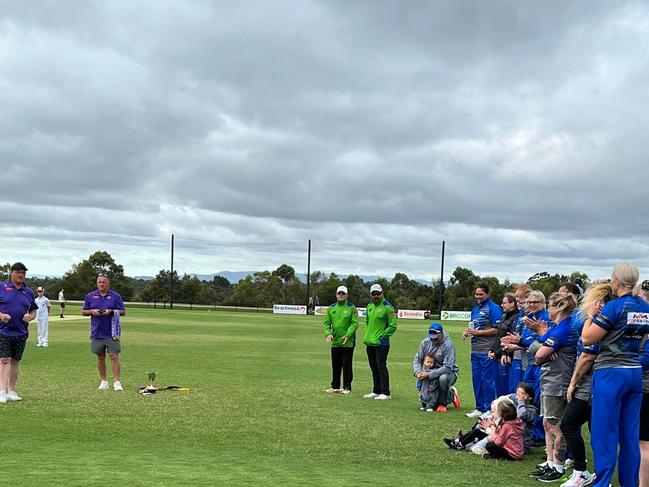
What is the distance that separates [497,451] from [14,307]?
7.79 meters

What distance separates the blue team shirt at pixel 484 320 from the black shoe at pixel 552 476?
4056 mm

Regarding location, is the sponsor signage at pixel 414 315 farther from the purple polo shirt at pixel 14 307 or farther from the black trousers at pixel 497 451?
the black trousers at pixel 497 451

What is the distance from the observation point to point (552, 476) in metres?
7.16

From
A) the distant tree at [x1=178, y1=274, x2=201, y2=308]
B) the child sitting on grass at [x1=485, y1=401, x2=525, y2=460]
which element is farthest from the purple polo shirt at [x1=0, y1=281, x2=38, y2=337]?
the distant tree at [x1=178, y1=274, x2=201, y2=308]

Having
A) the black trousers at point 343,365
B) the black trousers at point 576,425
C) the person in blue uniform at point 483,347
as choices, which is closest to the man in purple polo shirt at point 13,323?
the black trousers at point 343,365

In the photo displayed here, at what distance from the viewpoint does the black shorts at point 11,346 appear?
11055 millimetres

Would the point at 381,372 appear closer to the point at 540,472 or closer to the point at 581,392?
the point at 540,472

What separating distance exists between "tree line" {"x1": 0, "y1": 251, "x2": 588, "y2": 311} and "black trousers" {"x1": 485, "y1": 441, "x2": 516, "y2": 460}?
73384 mm

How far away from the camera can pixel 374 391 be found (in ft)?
43.1

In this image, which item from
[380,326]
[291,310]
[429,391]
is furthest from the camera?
[291,310]

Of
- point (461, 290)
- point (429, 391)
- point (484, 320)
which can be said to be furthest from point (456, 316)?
point (484, 320)

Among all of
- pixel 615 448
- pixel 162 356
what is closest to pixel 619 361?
pixel 615 448

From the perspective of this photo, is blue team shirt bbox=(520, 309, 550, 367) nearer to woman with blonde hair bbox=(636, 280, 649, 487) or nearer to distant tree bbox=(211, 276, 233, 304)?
woman with blonde hair bbox=(636, 280, 649, 487)

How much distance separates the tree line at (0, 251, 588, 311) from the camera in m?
84.1
